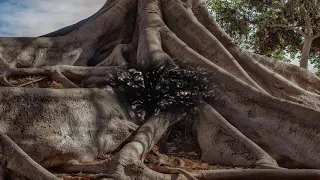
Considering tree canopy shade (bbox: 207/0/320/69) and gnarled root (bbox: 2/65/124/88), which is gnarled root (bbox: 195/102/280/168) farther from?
tree canopy shade (bbox: 207/0/320/69)

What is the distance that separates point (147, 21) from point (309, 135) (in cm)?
317

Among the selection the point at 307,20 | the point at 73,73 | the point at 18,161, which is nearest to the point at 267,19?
the point at 307,20

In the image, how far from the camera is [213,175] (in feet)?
16.5

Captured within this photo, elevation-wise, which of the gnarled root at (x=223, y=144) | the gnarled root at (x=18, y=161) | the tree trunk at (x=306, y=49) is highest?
the tree trunk at (x=306, y=49)

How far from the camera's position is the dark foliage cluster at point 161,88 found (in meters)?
6.58

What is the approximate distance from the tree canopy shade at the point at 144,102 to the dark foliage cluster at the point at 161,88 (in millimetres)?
13

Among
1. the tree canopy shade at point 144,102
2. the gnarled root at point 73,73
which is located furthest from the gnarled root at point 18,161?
the gnarled root at point 73,73

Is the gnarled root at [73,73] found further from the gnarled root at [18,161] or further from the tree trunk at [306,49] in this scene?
the tree trunk at [306,49]

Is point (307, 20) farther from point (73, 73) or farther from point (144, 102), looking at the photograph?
point (144, 102)

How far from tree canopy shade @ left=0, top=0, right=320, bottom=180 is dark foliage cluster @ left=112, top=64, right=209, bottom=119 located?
13 mm

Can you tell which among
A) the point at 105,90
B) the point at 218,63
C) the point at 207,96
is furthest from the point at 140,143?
the point at 218,63

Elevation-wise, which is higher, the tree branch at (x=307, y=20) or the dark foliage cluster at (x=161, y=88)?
the tree branch at (x=307, y=20)

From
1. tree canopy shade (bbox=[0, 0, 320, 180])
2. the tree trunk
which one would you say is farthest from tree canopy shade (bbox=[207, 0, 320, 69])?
tree canopy shade (bbox=[0, 0, 320, 180])

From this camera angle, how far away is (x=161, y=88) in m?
6.74
